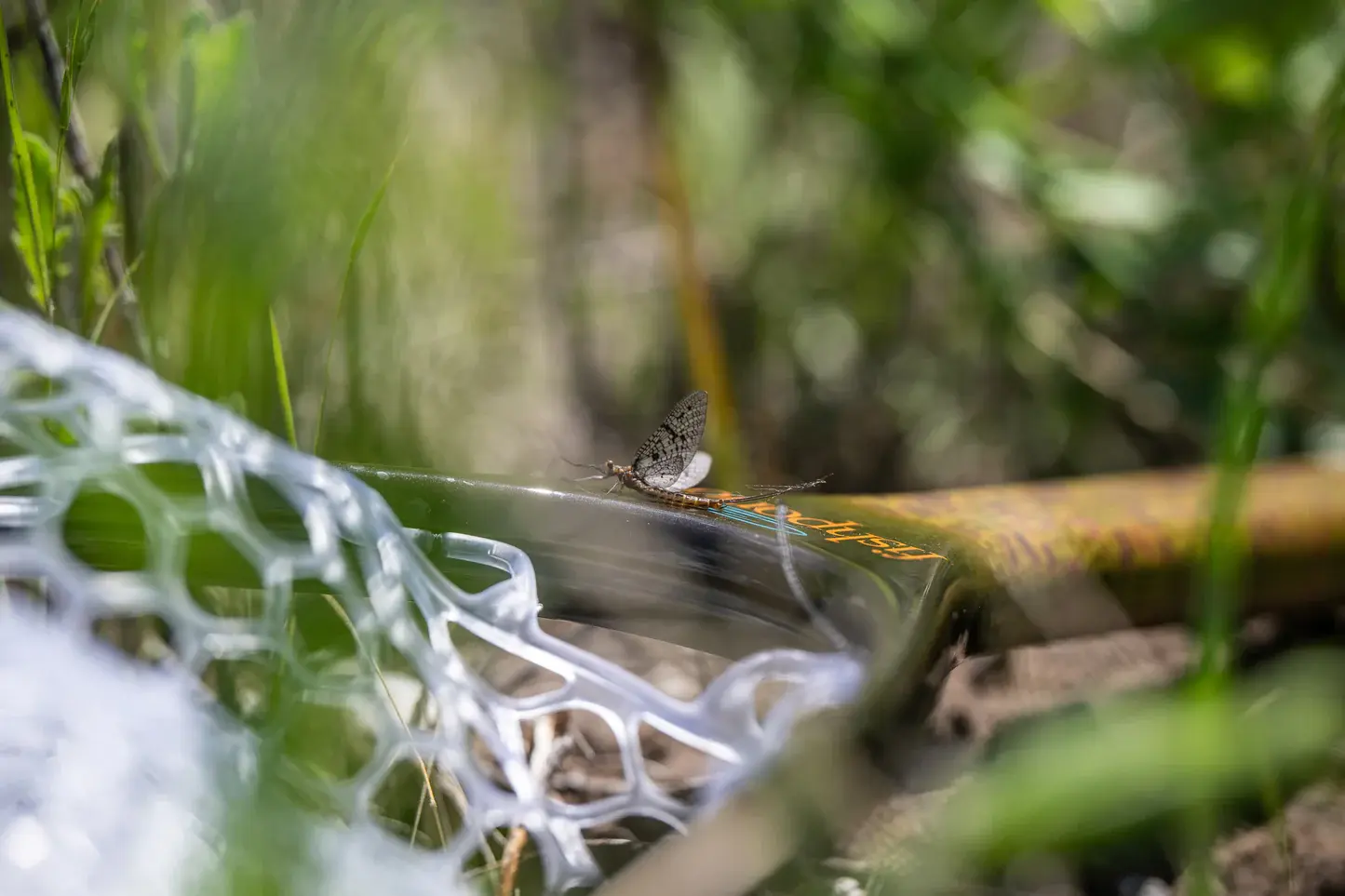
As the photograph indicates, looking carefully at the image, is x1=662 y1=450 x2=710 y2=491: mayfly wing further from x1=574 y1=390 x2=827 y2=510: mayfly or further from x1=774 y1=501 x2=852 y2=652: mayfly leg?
x1=774 y1=501 x2=852 y2=652: mayfly leg

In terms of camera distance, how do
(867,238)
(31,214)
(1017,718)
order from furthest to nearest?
(867,238) < (1017,718) < (31,214)

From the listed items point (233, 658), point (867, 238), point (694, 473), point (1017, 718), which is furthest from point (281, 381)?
point (867, 238)

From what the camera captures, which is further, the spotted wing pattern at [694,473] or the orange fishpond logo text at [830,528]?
the spotted wing pattern at [694,473]

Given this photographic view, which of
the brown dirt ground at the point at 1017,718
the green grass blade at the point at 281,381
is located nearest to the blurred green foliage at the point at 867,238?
the green grass blade at the point at 281,381

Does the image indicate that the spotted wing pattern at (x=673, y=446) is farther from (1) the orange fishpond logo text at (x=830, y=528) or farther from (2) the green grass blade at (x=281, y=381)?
(2) the green grass blade at (x=281, y=381)

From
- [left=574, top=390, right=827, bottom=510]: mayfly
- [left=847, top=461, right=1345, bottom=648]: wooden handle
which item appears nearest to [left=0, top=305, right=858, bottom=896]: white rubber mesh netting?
[left=574, top=390, right=827, bottom=510]: mayfly

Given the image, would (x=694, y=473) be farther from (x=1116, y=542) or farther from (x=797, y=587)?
(x=1116, y=542)

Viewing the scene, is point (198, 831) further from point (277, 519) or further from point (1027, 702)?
point (1027, 702)
